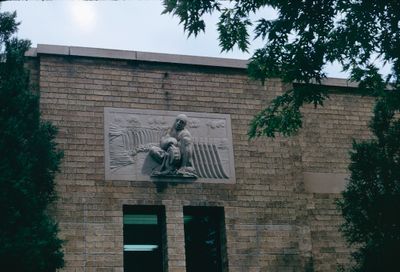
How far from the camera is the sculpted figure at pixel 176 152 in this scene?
46.2 feet

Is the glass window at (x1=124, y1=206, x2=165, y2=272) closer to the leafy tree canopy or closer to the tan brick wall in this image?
the tan brick wall

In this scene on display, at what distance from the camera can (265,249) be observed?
1430cm

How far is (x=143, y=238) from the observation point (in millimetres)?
14266

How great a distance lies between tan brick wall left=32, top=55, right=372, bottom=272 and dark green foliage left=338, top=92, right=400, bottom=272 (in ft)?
4.56

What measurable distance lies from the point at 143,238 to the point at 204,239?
133cm

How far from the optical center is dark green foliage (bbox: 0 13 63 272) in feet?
34.9

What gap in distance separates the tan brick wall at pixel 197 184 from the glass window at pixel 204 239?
0.30 m

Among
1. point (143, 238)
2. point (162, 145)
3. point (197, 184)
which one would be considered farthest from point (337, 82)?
point (143, 238)

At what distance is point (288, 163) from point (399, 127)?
262 cm

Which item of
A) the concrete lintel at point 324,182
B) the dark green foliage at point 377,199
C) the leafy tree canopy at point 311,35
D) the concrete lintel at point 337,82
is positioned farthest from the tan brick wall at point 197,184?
the leafy tree canopy at point 311,35

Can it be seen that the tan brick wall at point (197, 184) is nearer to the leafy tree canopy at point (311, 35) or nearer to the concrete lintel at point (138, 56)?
the concrete lintel at point (138, 56)

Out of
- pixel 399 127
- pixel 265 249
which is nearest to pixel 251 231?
pixel 265 249

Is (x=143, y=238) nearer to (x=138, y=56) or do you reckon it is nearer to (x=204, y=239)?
(x=204, y=239)

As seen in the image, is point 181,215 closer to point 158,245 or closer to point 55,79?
point 158,245
